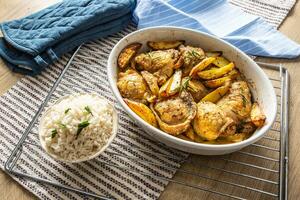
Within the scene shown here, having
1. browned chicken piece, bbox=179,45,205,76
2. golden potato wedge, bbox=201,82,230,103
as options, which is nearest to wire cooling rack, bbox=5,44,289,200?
golden potato wedge, bbox=201,82,230,103

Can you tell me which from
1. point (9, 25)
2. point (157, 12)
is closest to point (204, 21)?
point (157, 12)

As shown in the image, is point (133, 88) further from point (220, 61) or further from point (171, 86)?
point (220, 61)

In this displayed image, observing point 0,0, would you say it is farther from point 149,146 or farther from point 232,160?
point 232,160

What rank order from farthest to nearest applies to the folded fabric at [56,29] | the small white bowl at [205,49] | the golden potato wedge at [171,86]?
the folded fabric at [56,29] → the golden potato wedge at [171,86] → the small white bowl at [205,49]

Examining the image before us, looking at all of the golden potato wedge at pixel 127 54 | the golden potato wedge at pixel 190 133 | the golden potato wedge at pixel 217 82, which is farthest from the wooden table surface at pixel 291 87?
the golden potato wedge at pixel 127 54

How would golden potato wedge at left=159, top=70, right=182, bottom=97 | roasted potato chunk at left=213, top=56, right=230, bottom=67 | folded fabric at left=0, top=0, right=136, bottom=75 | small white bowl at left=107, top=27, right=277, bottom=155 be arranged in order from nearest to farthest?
1. small white bowl at left=107, top=27, right=277, bottom=155
2. golden potato wedge at left=159, top=70, right=182, bottom=97
3. roasted potato chunk at left=213, top=56, right=230, bottom=67
4. folded fabric at left=0, top=0, right=136, bottom=75

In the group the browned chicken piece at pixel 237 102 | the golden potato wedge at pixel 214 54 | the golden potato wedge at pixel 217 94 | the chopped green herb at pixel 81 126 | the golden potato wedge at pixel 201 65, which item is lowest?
the browned chicken piece at pixel 237 102

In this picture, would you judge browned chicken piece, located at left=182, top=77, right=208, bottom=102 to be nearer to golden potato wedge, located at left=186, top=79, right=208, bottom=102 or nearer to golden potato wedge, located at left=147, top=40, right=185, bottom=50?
golden potato wedge, located at left=186, top=79, right=208, bottom=102

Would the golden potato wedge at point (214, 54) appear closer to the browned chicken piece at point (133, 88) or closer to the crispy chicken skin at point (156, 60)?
the crispy chicken skin at point (156, 60)
